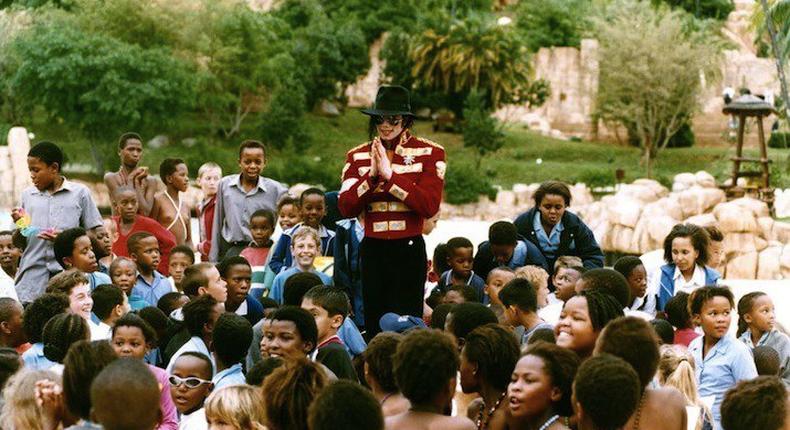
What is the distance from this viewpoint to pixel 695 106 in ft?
136

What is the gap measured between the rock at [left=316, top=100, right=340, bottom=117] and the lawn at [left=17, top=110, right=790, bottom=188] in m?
0.39

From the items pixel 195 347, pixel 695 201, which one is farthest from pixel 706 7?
pixel 195 347

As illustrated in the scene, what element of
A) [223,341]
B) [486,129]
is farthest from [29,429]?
[486,129]

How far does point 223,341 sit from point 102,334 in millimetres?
1066

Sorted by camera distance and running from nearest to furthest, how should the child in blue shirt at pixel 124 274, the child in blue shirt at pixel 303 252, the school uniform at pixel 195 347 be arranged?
the school uniform at pixel 195 347 → the child in blue shirt at pixel 124 274 → the child in blue shirt at pixel 303 252

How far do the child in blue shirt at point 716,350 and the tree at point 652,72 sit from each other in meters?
32.6

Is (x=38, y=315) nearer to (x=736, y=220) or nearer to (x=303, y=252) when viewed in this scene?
(x=303, y=252)

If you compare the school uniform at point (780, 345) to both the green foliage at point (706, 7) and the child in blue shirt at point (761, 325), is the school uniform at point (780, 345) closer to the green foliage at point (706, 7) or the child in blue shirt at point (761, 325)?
the child in blue shirt at point (761, 325)

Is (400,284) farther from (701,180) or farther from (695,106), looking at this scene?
(695,106)

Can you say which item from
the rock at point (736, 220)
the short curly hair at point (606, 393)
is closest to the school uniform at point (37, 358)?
the short curly hair at point (606, 393)

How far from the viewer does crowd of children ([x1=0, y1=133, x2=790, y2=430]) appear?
15.7 feet

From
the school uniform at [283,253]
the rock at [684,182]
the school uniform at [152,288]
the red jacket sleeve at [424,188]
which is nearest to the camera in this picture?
the red jacket sleeve at [424,188]

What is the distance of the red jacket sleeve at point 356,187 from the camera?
7879 millimetres

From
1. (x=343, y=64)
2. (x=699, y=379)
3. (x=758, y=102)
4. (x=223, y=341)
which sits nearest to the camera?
(x=223, y=341)
